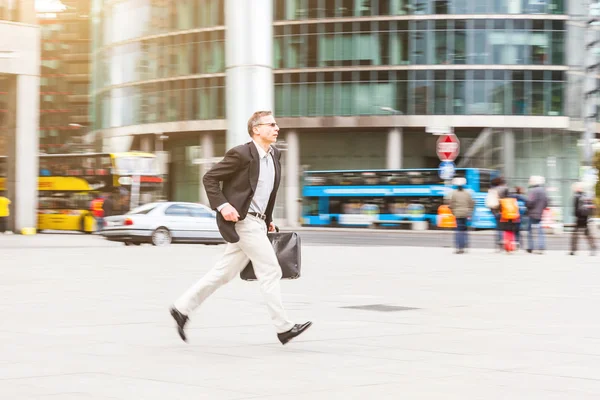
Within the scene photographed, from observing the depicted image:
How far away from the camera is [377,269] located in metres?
16.7

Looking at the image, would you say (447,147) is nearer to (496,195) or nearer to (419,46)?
(496,195)

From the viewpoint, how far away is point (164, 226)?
2772cm

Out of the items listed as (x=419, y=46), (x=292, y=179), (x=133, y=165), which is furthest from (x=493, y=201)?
(x=292, y=179)

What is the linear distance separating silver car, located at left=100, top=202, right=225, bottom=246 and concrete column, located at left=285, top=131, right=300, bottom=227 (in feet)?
110

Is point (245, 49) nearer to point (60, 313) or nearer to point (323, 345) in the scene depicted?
point (60, 313)

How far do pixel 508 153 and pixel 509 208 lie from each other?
36.5 metres

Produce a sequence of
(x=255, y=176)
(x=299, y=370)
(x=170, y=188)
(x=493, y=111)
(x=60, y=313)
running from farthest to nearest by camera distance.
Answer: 1. (x=170, y=188)
2. (x=493, y=111)
3. (x=60, y=313)
4. (x=255, y=176)
5. (x=299, y=370)

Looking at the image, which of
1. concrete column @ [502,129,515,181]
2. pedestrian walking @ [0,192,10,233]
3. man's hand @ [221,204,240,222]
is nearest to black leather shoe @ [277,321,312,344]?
man's hand @ [221,204,240,222]

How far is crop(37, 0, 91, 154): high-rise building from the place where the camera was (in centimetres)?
13212

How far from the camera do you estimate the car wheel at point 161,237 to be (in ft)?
90.3

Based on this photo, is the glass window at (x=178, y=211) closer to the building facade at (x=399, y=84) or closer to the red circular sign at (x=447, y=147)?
the red circular sign at (x=447, y=147)

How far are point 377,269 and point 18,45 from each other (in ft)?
68.4

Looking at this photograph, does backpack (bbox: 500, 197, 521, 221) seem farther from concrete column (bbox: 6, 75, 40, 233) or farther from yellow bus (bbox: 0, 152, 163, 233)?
yellow bus (bbox: 0, 152, 163, 233)

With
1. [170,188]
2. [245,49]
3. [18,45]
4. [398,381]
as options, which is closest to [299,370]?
[398,381]
